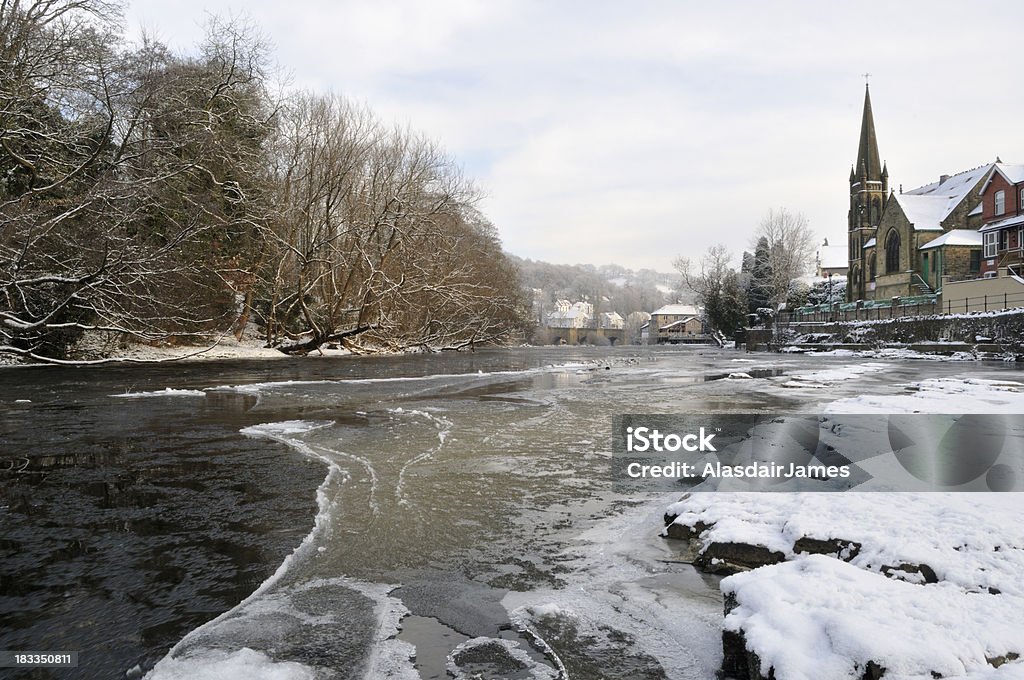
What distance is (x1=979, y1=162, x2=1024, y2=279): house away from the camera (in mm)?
42750

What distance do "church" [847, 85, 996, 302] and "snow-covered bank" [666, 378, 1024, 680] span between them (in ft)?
168

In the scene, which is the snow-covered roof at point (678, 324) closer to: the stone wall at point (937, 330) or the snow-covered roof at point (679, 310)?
the snow-covered roof at point (679, 310)

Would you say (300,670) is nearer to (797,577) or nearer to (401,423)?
(797,577)

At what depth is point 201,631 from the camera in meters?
3.13

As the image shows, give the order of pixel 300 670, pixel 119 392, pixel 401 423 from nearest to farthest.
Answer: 1. pixel 300 670
2. pixel 401 423
3. pixel 119 392

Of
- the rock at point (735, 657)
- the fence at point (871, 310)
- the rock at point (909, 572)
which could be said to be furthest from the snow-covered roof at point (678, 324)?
the rock at point (735, 657)

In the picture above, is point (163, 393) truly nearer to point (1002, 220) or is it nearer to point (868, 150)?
point (1002, 220)

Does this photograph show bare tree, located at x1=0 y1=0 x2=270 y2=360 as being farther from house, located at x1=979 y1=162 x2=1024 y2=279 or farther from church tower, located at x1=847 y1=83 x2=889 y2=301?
church tower, located at x1=847 y1=83 x2=889 y2=301

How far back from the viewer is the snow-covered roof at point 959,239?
156 feet

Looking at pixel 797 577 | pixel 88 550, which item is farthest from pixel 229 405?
pixel 797 577

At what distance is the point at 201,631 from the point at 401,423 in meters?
6.91

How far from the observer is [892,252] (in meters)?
55.5

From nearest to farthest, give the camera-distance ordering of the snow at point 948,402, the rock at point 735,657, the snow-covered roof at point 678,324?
1. the rock at point 735,657
2. the snow at point 948,402
3. the snow-covered roof at point 678,324

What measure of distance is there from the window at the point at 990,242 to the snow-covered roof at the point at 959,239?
3.67 feet
